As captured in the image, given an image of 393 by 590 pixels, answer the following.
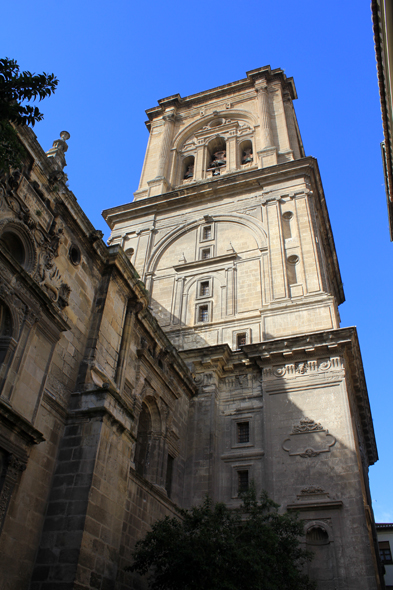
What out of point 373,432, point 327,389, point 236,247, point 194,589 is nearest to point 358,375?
point 327,389

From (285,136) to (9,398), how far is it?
27.2 m

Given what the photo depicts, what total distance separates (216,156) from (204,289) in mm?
14293

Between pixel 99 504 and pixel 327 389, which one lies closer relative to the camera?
pixel 99 504

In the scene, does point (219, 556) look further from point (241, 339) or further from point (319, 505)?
point (241, 339)

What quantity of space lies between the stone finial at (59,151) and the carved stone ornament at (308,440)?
39.0ft

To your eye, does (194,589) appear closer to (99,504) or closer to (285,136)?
(99,504)

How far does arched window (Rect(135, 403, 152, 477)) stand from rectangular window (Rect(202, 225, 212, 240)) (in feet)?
43.1

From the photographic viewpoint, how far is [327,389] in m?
A: 19.1

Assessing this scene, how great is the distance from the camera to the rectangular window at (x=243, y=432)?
65.0 ft

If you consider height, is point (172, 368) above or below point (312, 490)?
above

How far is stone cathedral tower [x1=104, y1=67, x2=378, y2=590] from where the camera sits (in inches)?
682

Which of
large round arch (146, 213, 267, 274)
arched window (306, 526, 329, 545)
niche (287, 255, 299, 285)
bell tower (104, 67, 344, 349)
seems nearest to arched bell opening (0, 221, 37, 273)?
arched window (306, 526, 329, 545)

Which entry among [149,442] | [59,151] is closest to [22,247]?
[59,151]

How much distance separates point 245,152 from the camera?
3638cm
